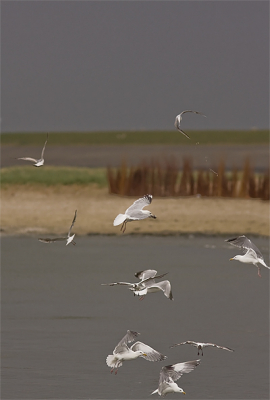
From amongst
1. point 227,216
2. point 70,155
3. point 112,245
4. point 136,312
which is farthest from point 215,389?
point 70,155

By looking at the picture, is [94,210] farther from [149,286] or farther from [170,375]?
[170,375]

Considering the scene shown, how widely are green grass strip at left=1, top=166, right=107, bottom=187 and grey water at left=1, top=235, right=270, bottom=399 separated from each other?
8.82 metres

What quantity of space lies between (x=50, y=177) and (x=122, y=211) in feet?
20.1

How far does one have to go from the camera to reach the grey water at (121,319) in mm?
10148

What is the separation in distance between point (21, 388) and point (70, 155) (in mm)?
52222

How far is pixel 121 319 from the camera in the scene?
13.1m

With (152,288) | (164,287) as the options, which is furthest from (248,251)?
(152,288)

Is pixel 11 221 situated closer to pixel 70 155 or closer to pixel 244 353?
pixel 244 353

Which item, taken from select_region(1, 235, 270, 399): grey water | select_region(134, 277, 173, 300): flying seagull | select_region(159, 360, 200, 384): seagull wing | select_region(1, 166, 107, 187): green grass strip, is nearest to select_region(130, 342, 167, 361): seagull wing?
select_region(159, 360, 200, 384): seagull wing

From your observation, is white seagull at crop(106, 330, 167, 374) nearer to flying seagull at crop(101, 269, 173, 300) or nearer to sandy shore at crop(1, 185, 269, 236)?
flying seagull at crop(101, 269, 173, 300)

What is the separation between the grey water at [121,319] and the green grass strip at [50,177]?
882cm

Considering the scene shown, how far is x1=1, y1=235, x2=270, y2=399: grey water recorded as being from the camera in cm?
1015

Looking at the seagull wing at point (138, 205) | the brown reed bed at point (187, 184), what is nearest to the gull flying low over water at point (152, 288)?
the seagull wing at point (138, 205)

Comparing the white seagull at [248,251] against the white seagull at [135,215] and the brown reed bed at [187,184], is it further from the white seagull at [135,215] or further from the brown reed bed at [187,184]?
the brown reed bed at [187,184]
